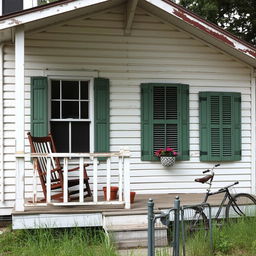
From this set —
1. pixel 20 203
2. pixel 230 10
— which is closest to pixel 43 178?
pixel 20 203

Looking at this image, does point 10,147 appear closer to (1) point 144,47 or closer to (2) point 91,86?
(2) point 91,86

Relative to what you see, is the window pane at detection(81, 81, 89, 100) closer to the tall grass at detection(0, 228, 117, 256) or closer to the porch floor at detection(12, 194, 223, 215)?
the porch floor at detection(12, 194, 223, 215)

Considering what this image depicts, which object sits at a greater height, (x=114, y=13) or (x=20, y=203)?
(x=114, y=13)

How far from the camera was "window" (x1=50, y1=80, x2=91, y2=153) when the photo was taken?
6.70 metres

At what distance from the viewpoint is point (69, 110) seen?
673 cm

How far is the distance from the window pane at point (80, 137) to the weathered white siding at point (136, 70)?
0.47 meters

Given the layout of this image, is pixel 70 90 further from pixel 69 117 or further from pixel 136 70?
pixel 136 70

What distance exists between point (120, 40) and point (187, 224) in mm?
3560

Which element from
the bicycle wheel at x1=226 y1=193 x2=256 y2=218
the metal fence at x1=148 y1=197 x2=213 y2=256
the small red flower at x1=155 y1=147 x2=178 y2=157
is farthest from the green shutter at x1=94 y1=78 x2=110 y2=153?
the bicycle wheel at x1=226 y1=193 x2=256 y2=218

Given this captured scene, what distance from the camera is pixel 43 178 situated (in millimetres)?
5543

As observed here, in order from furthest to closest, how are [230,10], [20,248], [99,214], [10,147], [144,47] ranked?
[230,10] < [144,47] < [10,147] < [99,214] < [20,248]

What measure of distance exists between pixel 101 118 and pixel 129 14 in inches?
72.8

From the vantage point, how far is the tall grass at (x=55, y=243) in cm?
433

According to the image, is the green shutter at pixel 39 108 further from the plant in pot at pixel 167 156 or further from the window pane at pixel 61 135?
the plant in pot at pixel 167 156
